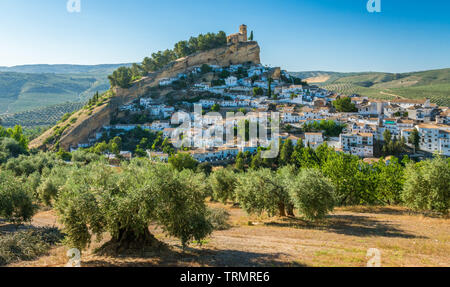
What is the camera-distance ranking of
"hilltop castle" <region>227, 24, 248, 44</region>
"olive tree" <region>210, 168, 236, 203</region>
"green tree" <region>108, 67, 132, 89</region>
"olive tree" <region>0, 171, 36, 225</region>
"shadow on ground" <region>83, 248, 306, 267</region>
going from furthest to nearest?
"hilltop castle" <region>227, 24, 248, 44</region> < "green tree" <region>108, 67, 132, 89</region> < "olive tree" <region>210, 168, 236, 203</region> < "olive tree" <region>0, 171, 36, 225</region> < "shadow on ground" <region>83, 248, 306, 267</region>

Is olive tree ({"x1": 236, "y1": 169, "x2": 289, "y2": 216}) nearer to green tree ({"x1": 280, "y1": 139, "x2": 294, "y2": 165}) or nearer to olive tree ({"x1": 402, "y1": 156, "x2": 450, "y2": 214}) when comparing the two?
olive tree ({"x1": 402, "y1": 156, "x2": 450, "y2": 214})

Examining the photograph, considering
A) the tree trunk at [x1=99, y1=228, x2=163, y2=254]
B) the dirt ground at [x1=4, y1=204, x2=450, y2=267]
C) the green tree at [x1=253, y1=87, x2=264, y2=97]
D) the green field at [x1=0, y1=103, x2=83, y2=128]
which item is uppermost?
the green tree at [x1=253, y1=87, x2=264, y2=97]

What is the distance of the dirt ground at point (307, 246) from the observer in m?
10.3

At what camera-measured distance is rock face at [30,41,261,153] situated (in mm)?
62200

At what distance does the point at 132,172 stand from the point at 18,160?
101 ft

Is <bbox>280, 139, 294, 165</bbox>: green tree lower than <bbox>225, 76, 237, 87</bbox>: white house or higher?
lower

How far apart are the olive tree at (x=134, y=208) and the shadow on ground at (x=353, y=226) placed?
7.71m

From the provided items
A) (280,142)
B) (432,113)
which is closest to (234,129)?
(280,142)

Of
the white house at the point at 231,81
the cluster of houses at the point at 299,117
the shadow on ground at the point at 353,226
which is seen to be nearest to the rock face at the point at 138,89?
the cluster of houses at the point at 299,117

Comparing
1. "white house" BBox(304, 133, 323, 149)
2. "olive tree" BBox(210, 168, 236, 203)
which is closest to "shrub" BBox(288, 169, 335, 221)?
"olive tree" BBox(210, 168, 236, 203)

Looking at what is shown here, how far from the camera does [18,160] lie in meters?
35.2

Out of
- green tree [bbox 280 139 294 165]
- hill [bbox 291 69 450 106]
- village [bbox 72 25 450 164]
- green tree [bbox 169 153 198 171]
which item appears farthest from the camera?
hill [bbox 291 69 450 106]

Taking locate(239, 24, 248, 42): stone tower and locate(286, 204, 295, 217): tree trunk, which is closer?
locate(286, 204, 295, 217): tree trunk
